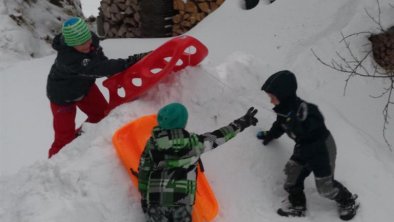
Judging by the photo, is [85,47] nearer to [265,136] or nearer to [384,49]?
[265,136]

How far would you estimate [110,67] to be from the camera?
368 cm

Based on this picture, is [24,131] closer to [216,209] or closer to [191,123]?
[191,123]

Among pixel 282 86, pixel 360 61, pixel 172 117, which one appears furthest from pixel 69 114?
pixel 360 61

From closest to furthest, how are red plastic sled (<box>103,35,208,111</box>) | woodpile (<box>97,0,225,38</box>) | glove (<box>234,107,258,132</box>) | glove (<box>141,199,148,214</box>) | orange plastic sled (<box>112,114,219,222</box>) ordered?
1. glove (<box>141,199,148,214</box>)
2. orange plastic sled (<box>112,114,219,222</box>)
3. glove (<box>234,107,258,132</box>)
4. red plastic sled (<box>103,35,208,111</box>)
5. woodpile (<box>97,0,225,38</box>)

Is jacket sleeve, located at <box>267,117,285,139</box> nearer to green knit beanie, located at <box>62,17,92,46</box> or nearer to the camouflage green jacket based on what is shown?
the camouflage green jacket

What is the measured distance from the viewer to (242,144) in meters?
3.67

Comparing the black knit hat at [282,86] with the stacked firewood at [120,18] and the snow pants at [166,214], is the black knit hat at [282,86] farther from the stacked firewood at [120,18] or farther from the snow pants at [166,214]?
the stacked firewood at [120,18]

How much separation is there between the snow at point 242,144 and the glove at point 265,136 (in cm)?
4

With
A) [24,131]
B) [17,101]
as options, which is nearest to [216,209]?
[24,131]

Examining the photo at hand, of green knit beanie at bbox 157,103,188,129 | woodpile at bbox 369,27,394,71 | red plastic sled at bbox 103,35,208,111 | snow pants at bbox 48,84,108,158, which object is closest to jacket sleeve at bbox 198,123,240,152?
green knit beanie at bbox 157,103,188,129

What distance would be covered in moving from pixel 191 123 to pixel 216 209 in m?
0.85

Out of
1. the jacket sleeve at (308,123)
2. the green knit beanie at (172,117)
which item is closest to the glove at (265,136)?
the jacket sleeve at (308,123)

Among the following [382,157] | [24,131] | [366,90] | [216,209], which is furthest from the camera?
[24,131]

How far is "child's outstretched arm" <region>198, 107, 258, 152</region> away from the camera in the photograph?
300 centimetres
